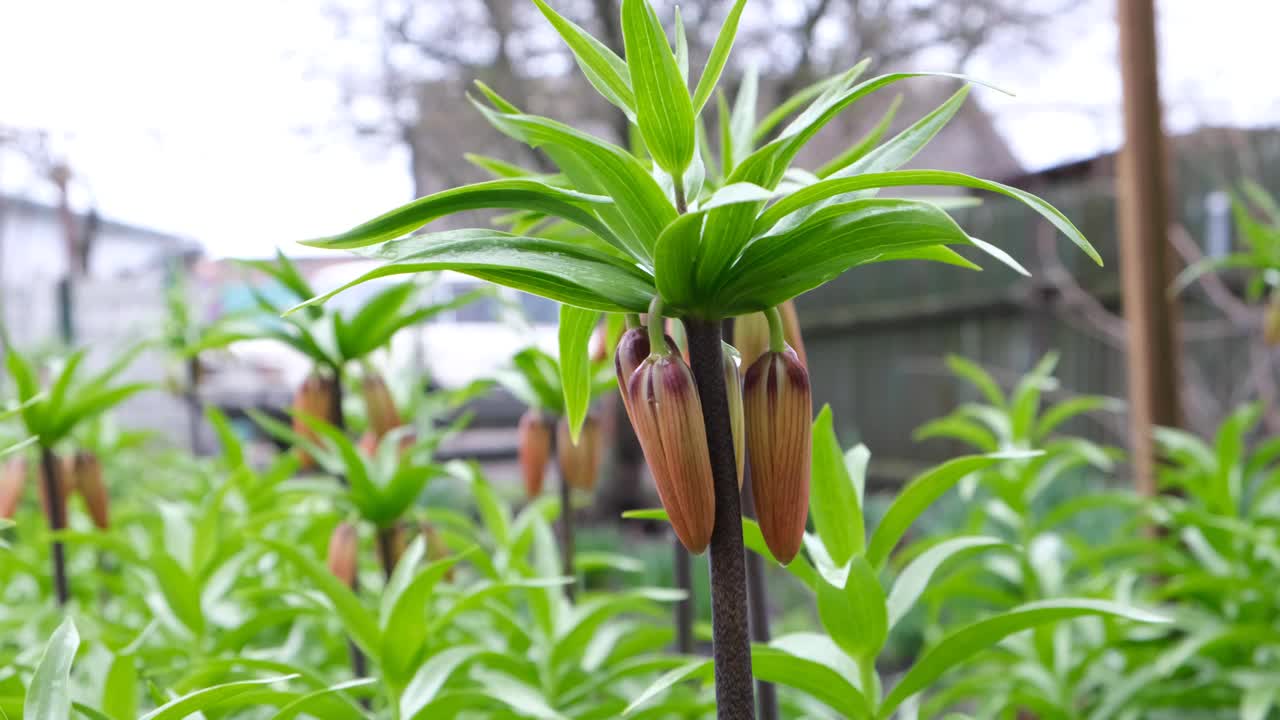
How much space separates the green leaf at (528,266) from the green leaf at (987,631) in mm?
229

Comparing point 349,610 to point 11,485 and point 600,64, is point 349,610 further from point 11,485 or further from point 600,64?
point 11,485

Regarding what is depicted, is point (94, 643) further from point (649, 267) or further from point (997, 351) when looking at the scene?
point (997, 351)

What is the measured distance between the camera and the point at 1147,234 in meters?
1.25

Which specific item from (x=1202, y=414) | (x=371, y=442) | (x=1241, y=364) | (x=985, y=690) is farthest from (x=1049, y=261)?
(x=371, y=442)

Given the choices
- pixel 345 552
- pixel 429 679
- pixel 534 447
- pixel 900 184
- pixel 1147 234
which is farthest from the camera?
pixel 1147 234

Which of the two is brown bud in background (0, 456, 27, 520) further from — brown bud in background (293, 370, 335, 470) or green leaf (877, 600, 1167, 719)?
green leaf (877, 600, 1167, 719)

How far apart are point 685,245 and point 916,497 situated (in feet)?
0.69

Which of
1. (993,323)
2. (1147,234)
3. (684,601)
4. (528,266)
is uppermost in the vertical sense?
(993,323)

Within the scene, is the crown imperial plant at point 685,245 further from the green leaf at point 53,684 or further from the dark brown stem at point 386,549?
the dark brown stem at point 386,549

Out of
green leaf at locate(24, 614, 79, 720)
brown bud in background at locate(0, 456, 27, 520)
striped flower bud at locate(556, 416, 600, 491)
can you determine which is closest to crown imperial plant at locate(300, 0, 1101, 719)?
green leaf at locate(24, 614, 79, 720)

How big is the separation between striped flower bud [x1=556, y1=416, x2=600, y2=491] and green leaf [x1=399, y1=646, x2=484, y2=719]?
1.11 ft

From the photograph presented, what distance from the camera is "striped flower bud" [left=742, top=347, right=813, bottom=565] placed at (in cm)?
36

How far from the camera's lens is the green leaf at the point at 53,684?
0.39 meters

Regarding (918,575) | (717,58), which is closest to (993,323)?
(918,575)
